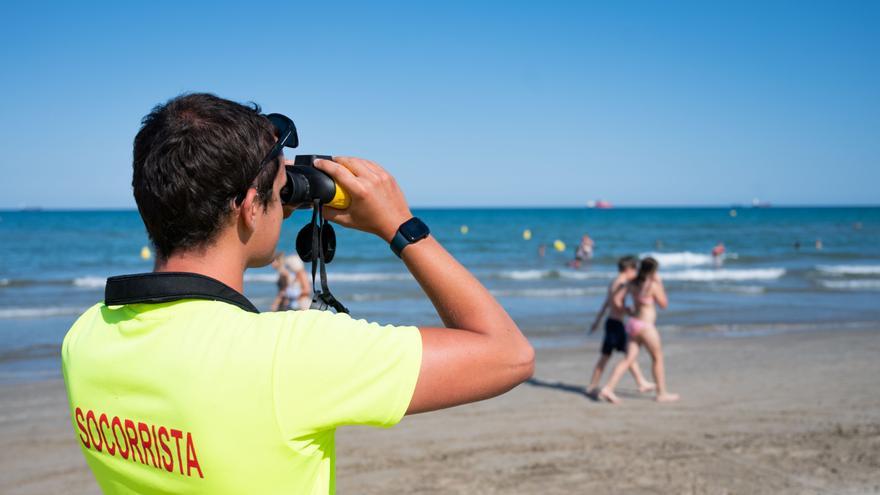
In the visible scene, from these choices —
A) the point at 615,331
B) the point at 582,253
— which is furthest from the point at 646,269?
the point at 582,253

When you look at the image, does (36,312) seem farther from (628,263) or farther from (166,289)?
(166,289)

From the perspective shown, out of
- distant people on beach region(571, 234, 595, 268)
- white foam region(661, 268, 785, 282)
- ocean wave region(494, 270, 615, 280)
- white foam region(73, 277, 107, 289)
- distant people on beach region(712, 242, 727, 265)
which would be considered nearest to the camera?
white foam region(73, 277, 107, 289)

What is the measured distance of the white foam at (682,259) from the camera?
107ft

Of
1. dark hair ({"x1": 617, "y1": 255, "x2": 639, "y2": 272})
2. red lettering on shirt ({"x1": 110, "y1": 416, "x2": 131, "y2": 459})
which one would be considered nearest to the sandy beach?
dark hair ({"x1": 617, "y1": 255, "x2": 639, "y2": 272})

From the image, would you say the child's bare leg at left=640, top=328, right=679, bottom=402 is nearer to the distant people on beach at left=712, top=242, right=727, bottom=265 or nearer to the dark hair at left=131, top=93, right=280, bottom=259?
the dark hair at left=131, top=93, right=280, bottom=259

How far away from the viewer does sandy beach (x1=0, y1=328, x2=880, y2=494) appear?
578 centimetres

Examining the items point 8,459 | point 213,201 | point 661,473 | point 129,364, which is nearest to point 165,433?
point 129,364

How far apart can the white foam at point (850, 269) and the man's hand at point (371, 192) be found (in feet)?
89.6

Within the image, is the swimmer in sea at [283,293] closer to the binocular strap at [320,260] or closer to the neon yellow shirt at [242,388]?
the binocular strap at [320,260]

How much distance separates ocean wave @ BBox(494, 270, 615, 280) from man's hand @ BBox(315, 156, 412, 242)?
2266 centimetres

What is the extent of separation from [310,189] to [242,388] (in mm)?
413

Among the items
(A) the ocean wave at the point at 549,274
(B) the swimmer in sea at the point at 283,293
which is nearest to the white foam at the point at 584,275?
(A) the ocean wave at the point at 549,274

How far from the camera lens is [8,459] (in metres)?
6.68

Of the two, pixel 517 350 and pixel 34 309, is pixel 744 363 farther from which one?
pixel 34 309
